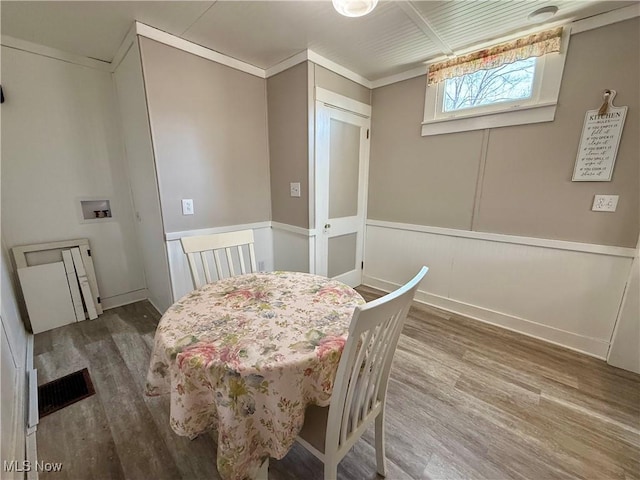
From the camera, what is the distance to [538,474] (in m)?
1.24

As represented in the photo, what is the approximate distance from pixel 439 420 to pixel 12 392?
7.76 ft

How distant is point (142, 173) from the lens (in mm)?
2283

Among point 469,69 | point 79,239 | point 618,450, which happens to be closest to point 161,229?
point 79,239

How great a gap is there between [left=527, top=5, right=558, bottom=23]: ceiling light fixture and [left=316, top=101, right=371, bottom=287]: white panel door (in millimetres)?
1487

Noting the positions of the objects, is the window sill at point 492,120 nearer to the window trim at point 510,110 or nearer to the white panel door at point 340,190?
the window trim at point 510,110

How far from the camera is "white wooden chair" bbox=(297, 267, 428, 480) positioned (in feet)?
2.54

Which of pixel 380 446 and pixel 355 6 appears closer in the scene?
pixel 380 446

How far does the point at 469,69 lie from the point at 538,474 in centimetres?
279

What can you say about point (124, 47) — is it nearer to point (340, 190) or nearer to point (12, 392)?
point (340, 190)

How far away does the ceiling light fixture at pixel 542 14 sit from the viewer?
1.69m

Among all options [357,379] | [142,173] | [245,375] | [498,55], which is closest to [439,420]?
[357,379]

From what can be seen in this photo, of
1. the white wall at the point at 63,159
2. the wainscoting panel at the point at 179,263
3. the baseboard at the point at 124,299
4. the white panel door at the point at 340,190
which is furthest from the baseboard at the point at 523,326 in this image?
the white wall at the point at 63,159

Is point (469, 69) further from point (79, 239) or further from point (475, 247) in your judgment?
point (79, 239)

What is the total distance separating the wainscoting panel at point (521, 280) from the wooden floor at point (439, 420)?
0.21 metres
